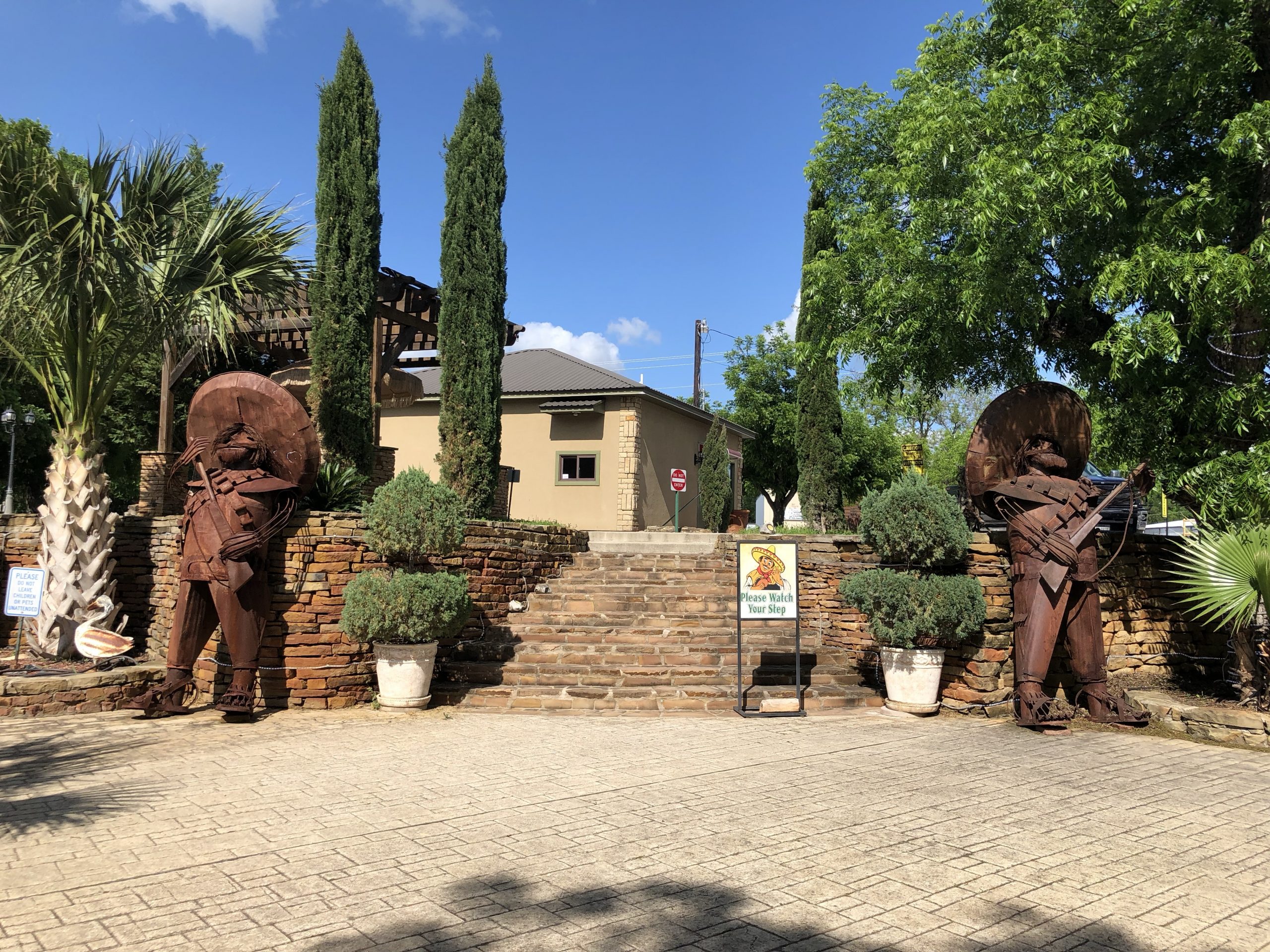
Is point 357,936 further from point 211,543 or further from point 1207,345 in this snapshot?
point 1207,345

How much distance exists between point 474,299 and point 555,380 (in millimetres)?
8563

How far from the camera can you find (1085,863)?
14.7ft

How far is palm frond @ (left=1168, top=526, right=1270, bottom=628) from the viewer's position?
7.65m

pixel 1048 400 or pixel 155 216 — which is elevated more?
pixel 155 216

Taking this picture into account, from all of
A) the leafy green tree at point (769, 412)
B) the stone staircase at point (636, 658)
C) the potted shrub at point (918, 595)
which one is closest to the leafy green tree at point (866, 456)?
the leafy green tree at point (769, 412)

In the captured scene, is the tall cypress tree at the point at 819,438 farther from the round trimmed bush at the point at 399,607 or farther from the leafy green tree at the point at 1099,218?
the round trimmed bush at the point at 399,607

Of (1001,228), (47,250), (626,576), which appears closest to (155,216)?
(47,250)

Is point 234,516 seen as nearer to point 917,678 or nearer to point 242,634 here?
point 242,634

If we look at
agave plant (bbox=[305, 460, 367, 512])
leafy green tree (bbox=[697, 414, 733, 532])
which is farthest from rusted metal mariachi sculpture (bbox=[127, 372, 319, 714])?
leafy green tree (bbox=[697, 414, 733, 532])

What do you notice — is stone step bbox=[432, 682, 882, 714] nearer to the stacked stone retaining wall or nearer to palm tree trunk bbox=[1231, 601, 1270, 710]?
the stacked stone retaining wall

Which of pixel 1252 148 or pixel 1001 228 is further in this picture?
pixel 1001 228

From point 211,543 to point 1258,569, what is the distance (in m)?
9.46

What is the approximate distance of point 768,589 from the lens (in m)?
9.06

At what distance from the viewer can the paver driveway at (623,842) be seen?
3650mm
